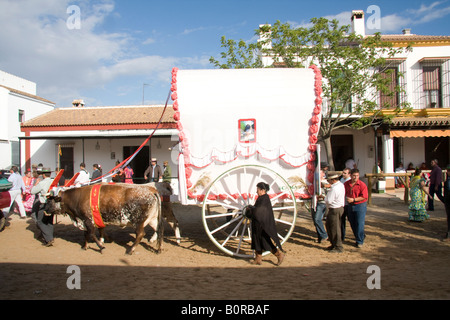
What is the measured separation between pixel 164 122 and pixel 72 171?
19.8ft

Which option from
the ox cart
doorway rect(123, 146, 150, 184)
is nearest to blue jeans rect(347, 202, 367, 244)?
the ox cart

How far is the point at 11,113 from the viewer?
21328 mm

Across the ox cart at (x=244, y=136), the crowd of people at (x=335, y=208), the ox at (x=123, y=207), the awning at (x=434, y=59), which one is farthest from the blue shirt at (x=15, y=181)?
the awning at (x=434, y=59)

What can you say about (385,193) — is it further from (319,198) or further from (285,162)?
(285,162)

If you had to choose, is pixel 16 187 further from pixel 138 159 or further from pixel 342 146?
pixel 342 146

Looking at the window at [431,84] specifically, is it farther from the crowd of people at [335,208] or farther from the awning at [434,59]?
the crowd of people at [335,208]

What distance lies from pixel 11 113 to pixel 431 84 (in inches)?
1029

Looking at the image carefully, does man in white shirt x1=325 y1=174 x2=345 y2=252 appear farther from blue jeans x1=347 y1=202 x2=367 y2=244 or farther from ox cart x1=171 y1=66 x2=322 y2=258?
ox cart x1=171 y1=66 x2=322 y2=258

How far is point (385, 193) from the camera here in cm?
1404

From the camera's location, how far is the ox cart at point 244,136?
18.2 ft

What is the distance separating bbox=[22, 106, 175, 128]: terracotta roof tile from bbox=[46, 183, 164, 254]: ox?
9199 millimetres

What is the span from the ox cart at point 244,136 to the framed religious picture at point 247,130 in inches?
0.7

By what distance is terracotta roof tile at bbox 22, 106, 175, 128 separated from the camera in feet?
52.1

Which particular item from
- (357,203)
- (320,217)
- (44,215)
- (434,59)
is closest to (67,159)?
(44,215)
